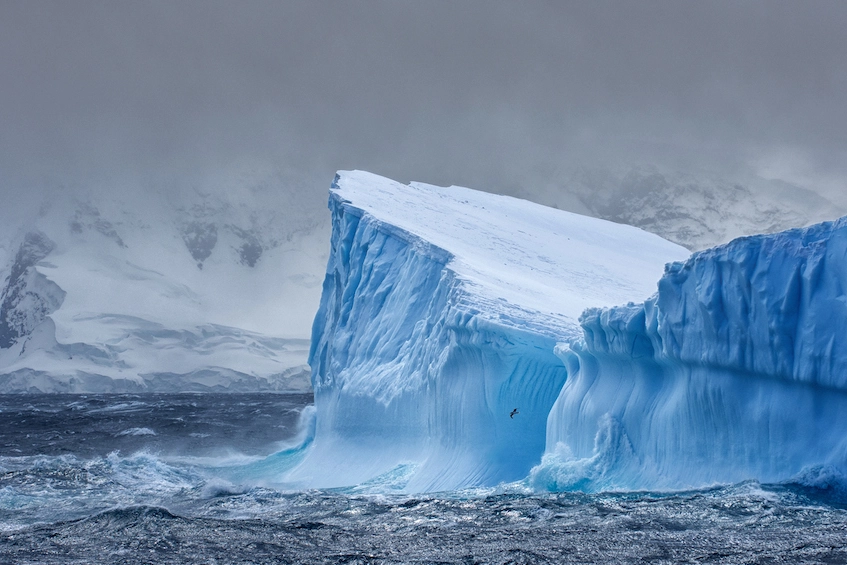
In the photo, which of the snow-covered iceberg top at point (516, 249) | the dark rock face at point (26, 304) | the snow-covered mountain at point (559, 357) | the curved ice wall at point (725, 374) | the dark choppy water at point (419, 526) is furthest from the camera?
the dark rock face at point (26, 304)

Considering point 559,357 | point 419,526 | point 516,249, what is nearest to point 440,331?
point 559,357

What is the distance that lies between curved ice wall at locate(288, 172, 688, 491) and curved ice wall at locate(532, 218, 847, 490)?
1722 mm

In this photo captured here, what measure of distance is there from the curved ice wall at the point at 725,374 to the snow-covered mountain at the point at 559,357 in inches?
0.7

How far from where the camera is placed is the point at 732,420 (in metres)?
8.80

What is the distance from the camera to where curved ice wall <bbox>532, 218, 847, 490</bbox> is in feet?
26.0

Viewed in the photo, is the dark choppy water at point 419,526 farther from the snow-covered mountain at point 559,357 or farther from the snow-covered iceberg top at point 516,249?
the snow-covered iceberg top at point 516,249

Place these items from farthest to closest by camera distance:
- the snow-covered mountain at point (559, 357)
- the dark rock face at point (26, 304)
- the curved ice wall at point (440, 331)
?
the dark rock face at point (26, 304) < the curved ice wall at point (440, 331) < the snow-covered mountain at point (559, 357)

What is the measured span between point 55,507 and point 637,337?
354 inches

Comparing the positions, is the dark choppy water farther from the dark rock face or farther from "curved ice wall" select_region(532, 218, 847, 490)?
the dark rock face

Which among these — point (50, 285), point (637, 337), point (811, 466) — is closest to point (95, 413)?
point (637, 337)

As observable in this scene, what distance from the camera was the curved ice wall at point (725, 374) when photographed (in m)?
7.93

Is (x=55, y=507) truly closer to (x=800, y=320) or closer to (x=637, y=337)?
(x=637, y=337)

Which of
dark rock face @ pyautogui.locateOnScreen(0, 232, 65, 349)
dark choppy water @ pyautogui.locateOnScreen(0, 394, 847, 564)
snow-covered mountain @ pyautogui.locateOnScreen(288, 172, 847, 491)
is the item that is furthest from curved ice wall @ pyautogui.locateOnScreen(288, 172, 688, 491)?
dark rock face @ pyautogui.locateOnScreen(0, 232, 65, 349)

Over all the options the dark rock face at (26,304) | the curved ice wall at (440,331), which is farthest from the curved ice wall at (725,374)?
the dark rock face at (26,304)
